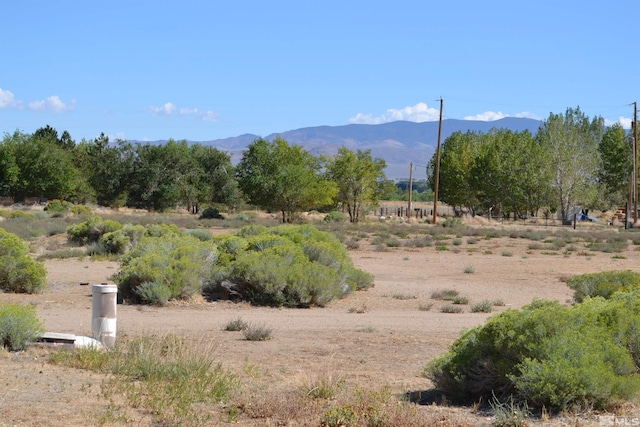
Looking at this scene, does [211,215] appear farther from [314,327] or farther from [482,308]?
[314,327]

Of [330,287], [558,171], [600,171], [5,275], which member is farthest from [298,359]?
[600,171]

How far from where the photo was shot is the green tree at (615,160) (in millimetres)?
90812

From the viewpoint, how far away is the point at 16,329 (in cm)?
1095

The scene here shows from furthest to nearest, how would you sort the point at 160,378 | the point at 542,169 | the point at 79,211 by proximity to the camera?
the point at 542,169, the point at 79,211, the point at 160,378

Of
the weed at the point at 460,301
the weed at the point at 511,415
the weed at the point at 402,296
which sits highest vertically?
the weed at the point at 511,415

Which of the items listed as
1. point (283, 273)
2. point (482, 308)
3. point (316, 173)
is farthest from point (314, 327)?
point (316, 173)

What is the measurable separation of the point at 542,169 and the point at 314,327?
70750 mm

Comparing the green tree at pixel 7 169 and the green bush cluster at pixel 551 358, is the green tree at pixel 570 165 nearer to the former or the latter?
the green tree at pixel 7 169

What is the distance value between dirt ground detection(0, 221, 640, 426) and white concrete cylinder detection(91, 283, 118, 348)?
2.74 feet

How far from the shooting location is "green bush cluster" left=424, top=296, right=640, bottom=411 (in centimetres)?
779

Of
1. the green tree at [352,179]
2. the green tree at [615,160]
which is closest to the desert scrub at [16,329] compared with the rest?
the green tree at [352,179]

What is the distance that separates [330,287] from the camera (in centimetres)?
1912

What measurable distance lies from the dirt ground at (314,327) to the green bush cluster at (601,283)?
2061 millimetres

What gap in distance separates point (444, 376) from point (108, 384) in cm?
370
